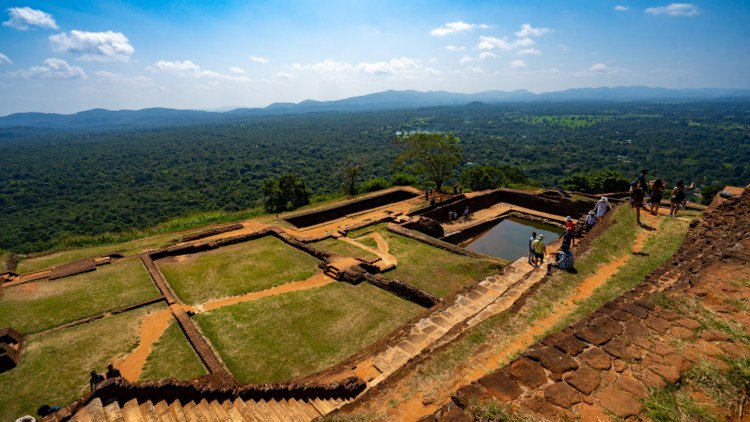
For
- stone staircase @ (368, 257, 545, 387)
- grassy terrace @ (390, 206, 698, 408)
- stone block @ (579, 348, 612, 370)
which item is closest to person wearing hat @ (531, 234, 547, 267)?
stone staircase @ (368, 257, 545, 387)

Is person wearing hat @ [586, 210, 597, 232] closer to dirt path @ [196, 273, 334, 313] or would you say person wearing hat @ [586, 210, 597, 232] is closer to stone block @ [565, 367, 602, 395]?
dirt path @ [196, 273, 334, 313]

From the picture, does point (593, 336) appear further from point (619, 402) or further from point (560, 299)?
point (560, 299)

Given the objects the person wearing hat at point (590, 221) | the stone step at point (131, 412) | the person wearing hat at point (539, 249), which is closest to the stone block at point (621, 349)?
the person wearing hat at point (539, 249)

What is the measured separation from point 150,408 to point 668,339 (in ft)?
28.4

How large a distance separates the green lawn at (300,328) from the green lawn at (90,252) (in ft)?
28.0

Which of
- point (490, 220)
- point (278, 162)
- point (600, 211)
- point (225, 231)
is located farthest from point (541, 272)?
point (278, 162)

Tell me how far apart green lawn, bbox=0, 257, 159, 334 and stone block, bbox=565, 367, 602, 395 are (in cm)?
1323

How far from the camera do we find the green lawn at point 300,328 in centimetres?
952

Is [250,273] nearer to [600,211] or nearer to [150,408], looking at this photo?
[150,408]

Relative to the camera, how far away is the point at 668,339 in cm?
509

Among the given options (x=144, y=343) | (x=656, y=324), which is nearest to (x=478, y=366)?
(x=656, y=324)

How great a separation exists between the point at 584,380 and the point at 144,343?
11062 mm

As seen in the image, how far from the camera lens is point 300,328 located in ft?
36.1

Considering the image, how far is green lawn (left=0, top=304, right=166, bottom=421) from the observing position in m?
8.19
